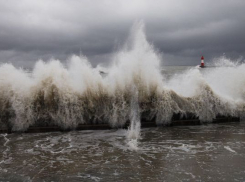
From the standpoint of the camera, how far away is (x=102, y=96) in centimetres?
885

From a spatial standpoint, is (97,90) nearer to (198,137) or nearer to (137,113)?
(137,113)

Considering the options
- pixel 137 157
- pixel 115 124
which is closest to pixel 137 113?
pixel 115 124

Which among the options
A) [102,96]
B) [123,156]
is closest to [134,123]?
[102,96]

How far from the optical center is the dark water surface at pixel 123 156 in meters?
4.23

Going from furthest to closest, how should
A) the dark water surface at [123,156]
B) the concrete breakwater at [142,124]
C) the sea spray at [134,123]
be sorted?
the concrete breakwater at [142,124], the sea spray at [134,123], the dark water surface at [123,156]

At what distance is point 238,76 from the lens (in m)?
11.7

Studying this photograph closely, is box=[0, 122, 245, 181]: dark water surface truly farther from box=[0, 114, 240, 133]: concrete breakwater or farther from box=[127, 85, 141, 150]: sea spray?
box=[0, 114, 240, 133]: concrete breakwater

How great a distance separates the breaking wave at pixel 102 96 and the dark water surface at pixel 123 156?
85 cm

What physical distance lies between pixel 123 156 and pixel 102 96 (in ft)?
12.8

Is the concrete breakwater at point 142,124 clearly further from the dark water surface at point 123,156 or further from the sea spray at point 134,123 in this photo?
the dark water surface at point 123,156

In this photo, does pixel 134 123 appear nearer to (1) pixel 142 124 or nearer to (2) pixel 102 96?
(1) pixel 142 124

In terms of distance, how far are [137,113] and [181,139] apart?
2.22 meters

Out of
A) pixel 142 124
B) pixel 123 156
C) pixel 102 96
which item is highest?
pixel 102 96

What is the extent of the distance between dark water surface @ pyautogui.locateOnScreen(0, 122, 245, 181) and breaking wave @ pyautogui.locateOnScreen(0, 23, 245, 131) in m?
0.85
